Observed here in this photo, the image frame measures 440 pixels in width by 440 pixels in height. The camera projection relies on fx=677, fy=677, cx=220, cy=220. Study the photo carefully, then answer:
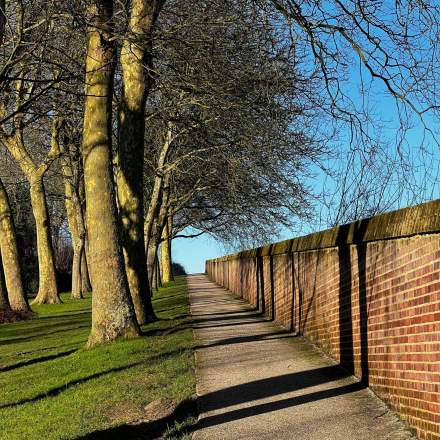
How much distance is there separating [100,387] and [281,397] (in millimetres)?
2390

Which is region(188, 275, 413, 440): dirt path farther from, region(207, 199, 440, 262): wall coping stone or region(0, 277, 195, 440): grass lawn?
region(207, 199, 440, 262): wall coping stone

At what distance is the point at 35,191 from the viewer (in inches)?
1050

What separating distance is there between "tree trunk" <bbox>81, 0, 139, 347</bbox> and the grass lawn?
1.39ft

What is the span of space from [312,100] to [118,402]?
31.2 feet

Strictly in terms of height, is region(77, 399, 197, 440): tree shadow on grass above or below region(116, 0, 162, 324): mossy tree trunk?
below

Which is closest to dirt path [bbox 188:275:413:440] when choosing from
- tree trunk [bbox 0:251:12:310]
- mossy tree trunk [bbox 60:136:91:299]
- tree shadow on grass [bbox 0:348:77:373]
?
tree shadow on grass [bbox 0:348:77:373]

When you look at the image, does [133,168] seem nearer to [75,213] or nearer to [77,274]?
[77,274]

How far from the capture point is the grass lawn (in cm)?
633

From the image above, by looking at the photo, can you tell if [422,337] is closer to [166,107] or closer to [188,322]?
[188,322]

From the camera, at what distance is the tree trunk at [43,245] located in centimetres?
2675

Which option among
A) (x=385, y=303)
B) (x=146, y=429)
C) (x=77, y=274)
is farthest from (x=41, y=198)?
(x=385, y=303)

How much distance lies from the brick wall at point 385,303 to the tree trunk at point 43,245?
17.4 meters

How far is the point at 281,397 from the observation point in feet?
A: 22.9

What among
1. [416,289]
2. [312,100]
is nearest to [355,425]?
[416,289]
